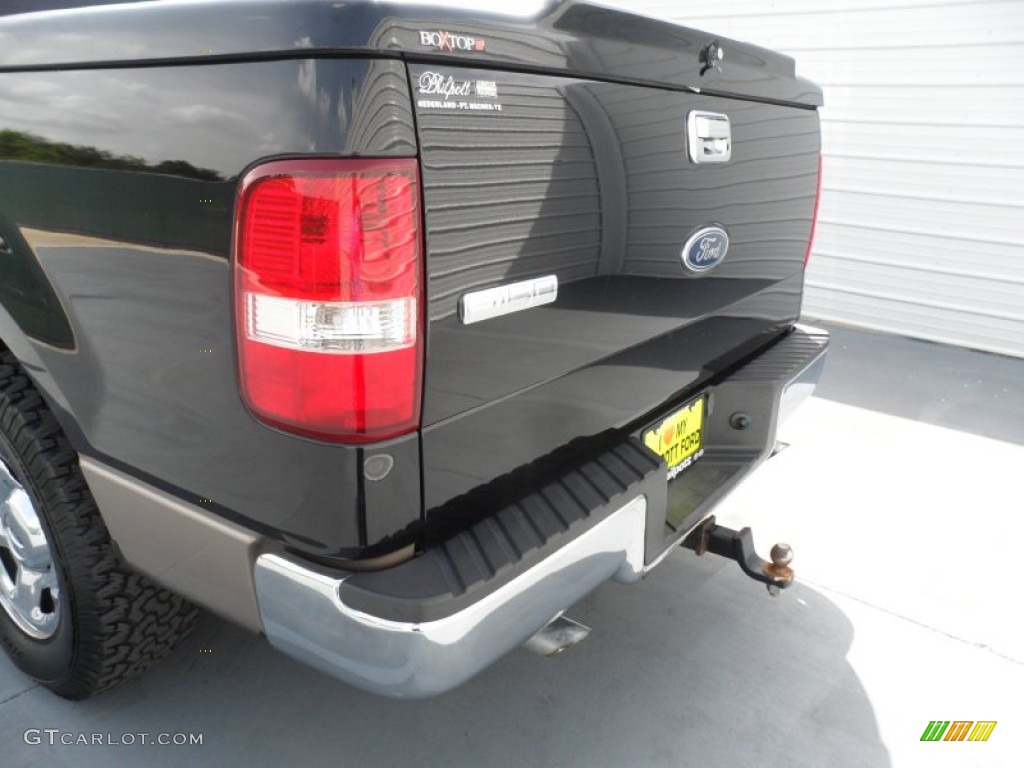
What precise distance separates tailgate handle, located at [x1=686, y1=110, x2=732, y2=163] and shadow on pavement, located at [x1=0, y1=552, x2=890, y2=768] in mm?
1393

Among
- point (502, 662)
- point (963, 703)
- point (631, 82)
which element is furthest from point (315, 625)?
point (963, 703)

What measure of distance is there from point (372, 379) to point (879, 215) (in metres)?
5.22

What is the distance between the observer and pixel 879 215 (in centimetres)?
551

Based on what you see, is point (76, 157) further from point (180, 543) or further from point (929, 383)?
point (929, 383)

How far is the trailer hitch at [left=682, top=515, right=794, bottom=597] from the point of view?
85.4 inches

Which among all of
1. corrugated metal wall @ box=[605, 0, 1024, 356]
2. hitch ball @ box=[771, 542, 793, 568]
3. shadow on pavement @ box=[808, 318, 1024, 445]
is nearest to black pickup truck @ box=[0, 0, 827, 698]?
hitch ball @ box=[771, 542, 793, 568]

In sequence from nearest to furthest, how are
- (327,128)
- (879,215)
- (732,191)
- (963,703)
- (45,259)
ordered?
(327,128) → (45,259) → (732,191) → (963,703) → (879,215)

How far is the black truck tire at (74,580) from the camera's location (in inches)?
69.9

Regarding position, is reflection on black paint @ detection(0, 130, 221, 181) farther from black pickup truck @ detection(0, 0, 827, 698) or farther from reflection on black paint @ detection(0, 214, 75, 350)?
reflection on black paint @ detection(0, 214, 75, 350)

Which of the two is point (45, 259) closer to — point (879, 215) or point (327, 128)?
point (327, 128)

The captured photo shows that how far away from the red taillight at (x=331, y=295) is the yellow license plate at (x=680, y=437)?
0.80 m
